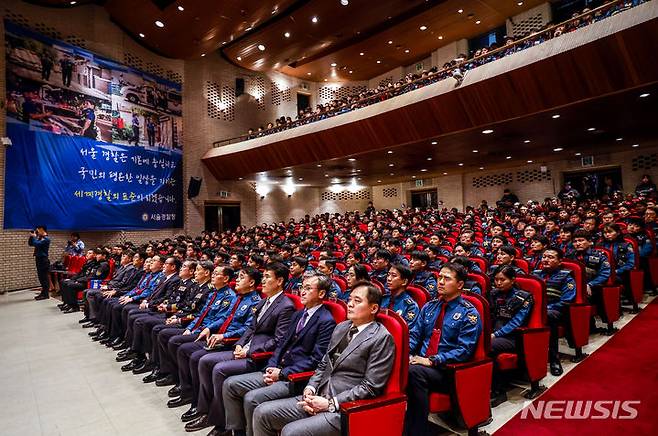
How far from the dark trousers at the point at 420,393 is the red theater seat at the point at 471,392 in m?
0.07

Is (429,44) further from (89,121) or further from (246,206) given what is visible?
(89,121)

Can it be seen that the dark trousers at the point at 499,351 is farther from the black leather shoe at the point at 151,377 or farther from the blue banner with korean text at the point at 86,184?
the blue banner with korean text at the point at 86,184

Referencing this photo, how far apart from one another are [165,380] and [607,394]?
3188 millimetres

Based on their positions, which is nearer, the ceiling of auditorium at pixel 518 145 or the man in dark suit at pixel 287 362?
the man in dark suit at pixel 287 362

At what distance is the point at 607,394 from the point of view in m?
2.38

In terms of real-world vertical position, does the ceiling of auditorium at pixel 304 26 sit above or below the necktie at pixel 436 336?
above

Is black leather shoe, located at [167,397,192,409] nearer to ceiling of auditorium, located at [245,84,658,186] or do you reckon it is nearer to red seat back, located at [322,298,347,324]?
red seat back, located at [322,298,347,324]

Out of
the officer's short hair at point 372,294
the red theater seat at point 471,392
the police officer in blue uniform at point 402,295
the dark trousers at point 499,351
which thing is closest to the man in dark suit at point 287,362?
the officer's short hair at point 372,294

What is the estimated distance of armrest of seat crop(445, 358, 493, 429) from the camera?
1977 mm

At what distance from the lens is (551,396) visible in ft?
8.07

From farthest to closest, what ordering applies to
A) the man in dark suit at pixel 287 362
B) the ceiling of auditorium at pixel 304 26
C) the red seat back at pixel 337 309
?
the ceiling of auditorium at pixel 304 26
the red seat back at pixel 337 309
the man in dark suit at pixel 287 362

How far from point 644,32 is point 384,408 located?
6.10 meters

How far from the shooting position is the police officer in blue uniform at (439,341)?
193 centimetres

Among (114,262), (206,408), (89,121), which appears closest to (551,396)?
(206,408)
